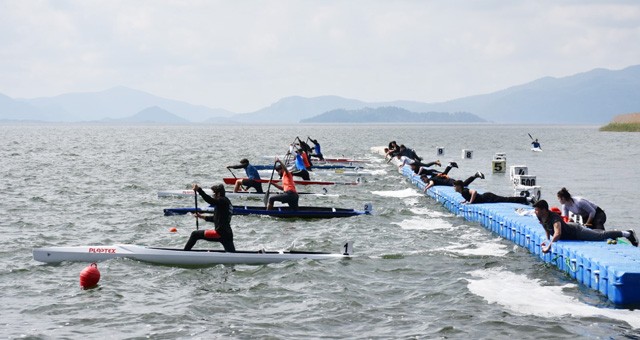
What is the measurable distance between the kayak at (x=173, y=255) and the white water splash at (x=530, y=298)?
3994 millimetres

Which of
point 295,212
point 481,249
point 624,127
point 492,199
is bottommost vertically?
point 481,249

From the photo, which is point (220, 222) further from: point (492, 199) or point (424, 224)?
point (492, 199)

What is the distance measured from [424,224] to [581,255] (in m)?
10.6

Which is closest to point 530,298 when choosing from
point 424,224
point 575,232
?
point 575,232

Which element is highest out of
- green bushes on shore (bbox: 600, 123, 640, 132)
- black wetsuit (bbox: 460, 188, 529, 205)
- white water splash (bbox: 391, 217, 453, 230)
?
green bushes on shore (bbox: 600, 123, 640, 132)

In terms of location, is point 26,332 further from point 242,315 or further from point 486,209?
point 486,209

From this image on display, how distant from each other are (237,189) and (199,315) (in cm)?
1801

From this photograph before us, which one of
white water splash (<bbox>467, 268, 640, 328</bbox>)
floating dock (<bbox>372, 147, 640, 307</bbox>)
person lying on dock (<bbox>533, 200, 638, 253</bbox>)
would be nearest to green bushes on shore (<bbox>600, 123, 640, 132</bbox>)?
floating dock (<bbox>372, 147, 640, 307</bbox>)

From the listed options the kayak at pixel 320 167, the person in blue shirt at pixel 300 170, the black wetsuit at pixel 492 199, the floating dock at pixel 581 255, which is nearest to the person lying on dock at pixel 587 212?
the floating dock at pixel 581 255

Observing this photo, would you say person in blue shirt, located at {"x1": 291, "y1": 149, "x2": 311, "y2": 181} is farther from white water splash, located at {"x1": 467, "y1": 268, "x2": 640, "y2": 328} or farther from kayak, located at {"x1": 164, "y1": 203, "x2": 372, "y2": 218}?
white water splash, located at {"x1": 467, "y1": 268, "x2": 640, "y2": 328}

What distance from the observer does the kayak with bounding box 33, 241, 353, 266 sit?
19.4 metres

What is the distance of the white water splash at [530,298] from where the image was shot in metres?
15.1

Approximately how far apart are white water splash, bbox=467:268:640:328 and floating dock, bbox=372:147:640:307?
0.49 meters

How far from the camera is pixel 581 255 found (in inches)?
685
